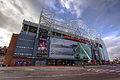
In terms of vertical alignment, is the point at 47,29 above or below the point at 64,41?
above

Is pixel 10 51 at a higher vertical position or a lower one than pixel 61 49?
lower

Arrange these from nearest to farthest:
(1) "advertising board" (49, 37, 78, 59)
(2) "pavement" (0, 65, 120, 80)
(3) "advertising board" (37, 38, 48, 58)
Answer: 1. (2) "pavement" (0, 65, 120, 80)
2. (3) "advertising board" (37, 38, 48, 58)
3. (1) "advertising board" (49, 37, 78, 59)

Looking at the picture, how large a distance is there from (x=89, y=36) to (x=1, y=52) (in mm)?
87685

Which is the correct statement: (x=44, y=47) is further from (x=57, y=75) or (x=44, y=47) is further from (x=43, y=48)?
(x=57, y=75)

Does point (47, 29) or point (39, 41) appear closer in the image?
point (39, 41)

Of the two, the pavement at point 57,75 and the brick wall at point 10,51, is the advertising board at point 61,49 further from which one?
the pavement at point 57,75

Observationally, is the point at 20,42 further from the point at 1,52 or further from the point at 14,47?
the point at 1,52

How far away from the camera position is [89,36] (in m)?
57.7

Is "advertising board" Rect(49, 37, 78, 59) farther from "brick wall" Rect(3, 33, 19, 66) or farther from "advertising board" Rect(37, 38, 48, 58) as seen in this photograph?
"brick wall" Rect(3, 33, 19, 66)

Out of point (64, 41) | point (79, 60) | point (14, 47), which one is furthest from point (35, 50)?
point (79, 60)

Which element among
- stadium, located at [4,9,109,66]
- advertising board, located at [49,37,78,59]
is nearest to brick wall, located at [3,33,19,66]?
stadium, located at [4,9,109,66]

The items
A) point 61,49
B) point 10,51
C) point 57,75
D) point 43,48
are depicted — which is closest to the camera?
point 57,75

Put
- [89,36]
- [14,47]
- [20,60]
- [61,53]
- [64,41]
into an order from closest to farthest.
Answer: [20,60], [14,47], [61,53], [64,41], [89,36]

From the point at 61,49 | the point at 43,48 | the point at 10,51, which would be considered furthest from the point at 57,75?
the point at 10,51
